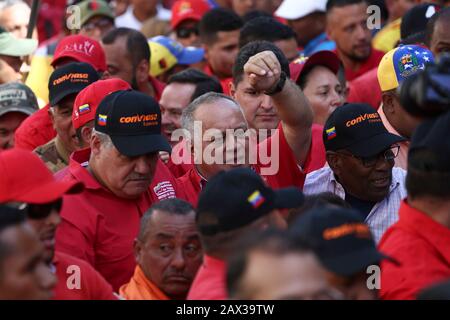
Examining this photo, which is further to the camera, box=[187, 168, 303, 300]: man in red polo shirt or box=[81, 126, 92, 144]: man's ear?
box=[81, 126, 92, 144]: man's ear

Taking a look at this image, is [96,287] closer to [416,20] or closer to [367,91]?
[367,91]

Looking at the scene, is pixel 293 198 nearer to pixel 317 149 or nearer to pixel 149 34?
pixel 317 149

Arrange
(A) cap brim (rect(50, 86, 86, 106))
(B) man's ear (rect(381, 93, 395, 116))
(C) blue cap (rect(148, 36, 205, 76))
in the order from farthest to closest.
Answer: (C) blue cap (rect(148, 36, 205, 76)) < (A) cap brim (rect(50, 86, 86, 106)) < (B) man's ear (rect(381, 93, 395, 116))

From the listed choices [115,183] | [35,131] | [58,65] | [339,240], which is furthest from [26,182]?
[58,65]

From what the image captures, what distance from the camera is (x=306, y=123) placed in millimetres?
6285

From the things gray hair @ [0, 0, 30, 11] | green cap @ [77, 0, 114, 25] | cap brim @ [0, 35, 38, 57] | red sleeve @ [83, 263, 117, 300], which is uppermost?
gray hair @ [0, 0, 30, 11]

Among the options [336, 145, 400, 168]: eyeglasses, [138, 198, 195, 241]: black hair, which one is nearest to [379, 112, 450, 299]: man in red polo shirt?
[138, 198, 195, 241]: black hair

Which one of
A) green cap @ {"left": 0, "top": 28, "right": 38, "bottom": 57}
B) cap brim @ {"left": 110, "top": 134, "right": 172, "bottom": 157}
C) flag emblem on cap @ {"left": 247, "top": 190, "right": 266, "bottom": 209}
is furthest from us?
green cap @ {"left": 0, "top": 28, "right": 38, "bottom": 57}

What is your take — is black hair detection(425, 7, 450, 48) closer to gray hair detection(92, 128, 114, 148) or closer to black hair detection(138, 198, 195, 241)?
gray hair detection(92, 128, 114, 148)

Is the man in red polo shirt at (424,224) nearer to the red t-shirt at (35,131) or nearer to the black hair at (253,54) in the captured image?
the black hair at (253,54)

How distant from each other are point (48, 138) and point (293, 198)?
2943 millimetres

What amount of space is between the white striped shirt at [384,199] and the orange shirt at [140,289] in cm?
137

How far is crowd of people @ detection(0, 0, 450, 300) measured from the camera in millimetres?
4348

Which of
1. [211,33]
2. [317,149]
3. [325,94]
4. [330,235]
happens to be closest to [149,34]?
[211,33]
